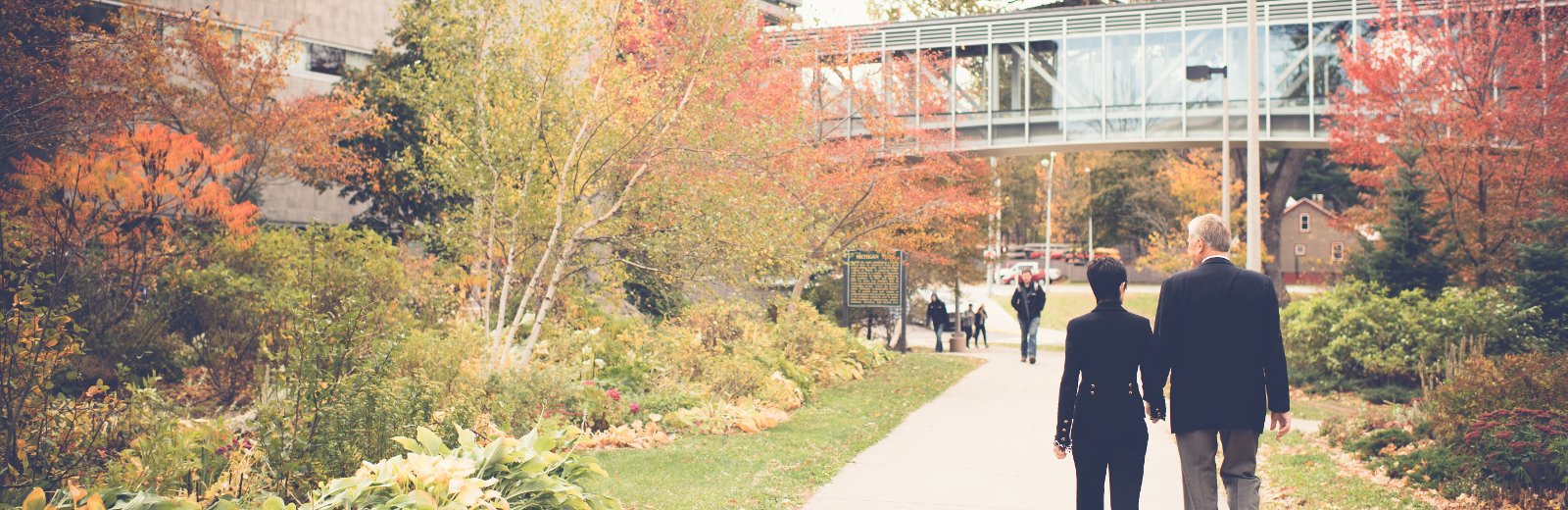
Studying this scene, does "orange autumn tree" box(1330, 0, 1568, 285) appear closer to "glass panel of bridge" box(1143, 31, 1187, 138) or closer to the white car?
"glass panel of bridge" box(1143, 31, 1187, 138)

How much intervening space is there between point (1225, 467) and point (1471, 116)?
18.5 meters

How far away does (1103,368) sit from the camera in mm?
5688

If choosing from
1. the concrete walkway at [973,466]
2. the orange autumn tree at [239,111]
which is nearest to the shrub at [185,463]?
the concrete walkway at [973,466]

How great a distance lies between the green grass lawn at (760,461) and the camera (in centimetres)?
772

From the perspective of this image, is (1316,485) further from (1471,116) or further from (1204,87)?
(1204,87)

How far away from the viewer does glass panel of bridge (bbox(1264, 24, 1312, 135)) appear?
3172cm

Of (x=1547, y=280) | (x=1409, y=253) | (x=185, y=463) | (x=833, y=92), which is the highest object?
(x=833, y=92)

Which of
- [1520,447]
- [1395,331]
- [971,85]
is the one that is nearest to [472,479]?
[1520,447]

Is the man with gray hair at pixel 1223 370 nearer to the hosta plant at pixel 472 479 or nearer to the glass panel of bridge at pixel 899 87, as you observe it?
the hosta plant at pixel 472 479

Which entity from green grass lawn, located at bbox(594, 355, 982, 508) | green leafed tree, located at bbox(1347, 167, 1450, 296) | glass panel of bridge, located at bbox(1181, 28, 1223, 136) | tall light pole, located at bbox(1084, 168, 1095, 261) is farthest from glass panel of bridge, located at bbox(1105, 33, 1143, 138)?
tall light pole, located at bbox(1084, 168, 1095, 261)

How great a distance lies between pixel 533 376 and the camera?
10.4 meters

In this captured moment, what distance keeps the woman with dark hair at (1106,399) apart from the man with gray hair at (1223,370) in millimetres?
229

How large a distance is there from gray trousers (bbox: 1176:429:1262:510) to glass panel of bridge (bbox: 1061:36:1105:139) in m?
28.2

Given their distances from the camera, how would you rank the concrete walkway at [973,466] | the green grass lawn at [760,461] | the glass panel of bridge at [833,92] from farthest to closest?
the glass panel of bridge at [833,92]
the concrete walkway at [973,466]
the green grass lawn at [760,461]
